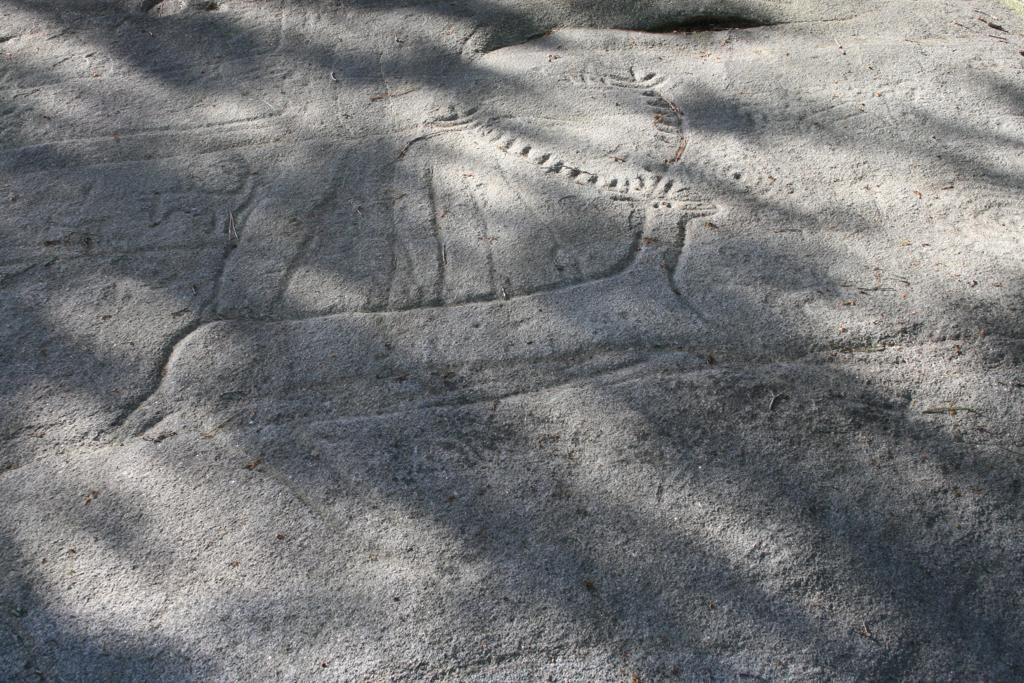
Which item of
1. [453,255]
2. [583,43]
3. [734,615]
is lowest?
[734,615]

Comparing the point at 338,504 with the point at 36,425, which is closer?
the point at 338,504

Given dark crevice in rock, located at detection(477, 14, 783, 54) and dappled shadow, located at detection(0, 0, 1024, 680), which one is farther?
dark crevice in rock, located at detection(477, 14, 783, 54)

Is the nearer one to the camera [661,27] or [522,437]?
[522,437]

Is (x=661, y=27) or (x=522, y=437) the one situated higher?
(x=661, y=27)

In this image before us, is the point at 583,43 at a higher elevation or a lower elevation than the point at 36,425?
higher

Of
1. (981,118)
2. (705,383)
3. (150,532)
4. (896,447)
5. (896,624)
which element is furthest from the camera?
(981,118)

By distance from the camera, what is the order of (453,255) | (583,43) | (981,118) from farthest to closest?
(583,43) → (981,118) → (453,255)

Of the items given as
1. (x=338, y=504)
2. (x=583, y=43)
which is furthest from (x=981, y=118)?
(x=338, y=504)

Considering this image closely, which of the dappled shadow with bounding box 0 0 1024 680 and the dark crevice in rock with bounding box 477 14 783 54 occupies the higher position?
the dark crevice in rock with bounding box 477 14 783 54

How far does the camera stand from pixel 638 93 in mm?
3633

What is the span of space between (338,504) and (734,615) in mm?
931

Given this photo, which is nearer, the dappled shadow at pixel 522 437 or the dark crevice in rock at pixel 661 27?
the dappled shadow at pixel 522 437

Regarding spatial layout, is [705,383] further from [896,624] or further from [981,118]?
[981,118]

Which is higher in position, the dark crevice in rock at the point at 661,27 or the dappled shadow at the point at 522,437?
the dark crevice in rock at the point at 661,27
